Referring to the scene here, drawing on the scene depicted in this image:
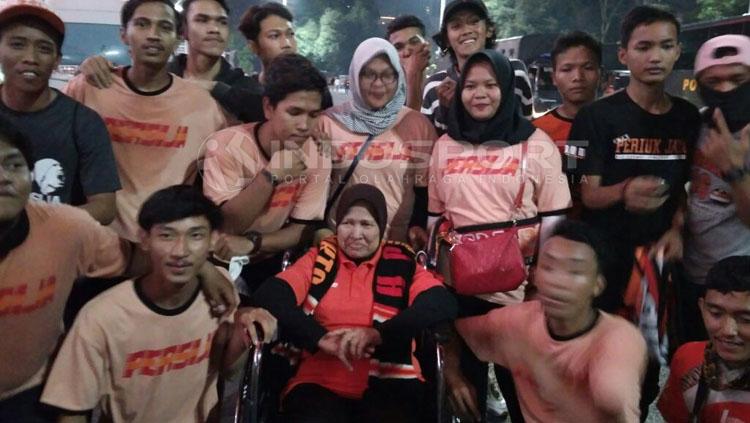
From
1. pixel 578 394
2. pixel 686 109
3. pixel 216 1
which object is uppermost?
pixel 216 1

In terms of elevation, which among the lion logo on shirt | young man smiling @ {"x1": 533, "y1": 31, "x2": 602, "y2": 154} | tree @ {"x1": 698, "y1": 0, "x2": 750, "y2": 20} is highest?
tree @ {"x1": 698, "y1": 0, "x2": 750, "y2": 20}

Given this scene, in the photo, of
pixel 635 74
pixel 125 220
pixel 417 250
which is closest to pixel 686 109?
pixel 635 74

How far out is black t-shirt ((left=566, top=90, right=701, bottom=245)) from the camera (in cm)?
234

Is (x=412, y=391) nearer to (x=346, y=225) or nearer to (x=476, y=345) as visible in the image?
(x=476, y=345)

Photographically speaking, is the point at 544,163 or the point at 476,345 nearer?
the point at 476,345

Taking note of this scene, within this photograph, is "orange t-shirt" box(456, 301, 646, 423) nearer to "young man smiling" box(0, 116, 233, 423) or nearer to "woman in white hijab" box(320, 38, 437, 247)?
"woman in white hijab" box(320, 38, 437, 247)

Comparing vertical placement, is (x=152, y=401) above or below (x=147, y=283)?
below

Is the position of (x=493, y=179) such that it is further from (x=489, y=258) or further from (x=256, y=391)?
(x=256, y=391)

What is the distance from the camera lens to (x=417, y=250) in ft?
8.58

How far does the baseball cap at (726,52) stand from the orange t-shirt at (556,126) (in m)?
0.66

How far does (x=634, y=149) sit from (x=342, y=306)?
4.00 feet

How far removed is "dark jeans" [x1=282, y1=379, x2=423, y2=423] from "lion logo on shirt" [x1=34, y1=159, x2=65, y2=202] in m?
1.08

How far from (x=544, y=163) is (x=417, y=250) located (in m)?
0.62

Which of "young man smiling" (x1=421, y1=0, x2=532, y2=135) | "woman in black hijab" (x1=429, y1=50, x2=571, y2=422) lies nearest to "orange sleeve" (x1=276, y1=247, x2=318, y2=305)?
"woman in black hijab" (x1=429, y1=50, x2=571, y2=422)
